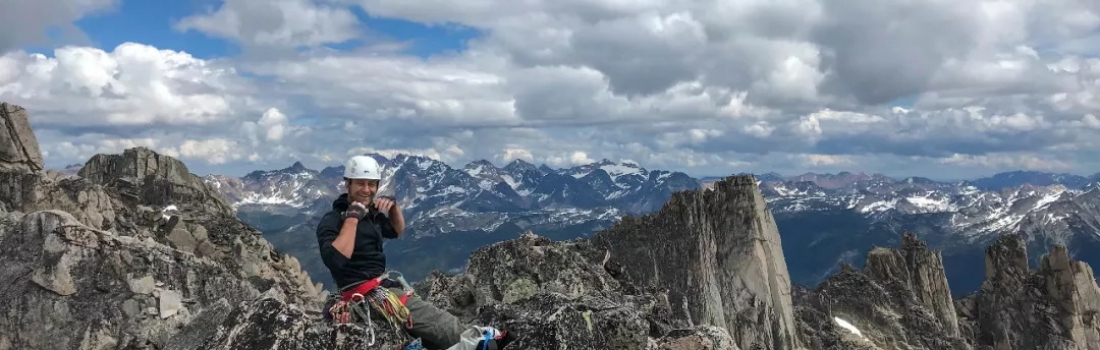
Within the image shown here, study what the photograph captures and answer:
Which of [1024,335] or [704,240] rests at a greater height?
[704,240]

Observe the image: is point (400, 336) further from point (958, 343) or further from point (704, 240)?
point (958, 343)

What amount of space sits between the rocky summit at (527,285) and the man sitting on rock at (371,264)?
0.61 meters

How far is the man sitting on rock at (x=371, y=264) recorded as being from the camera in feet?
46.5

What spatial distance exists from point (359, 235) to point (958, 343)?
101058mm

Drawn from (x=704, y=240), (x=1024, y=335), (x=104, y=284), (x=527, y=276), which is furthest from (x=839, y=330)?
(x=104, y=284)

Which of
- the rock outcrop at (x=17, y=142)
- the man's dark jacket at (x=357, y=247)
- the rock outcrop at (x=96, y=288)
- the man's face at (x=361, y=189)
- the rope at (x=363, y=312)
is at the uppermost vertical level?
the rock outcrop at (x=17, y=142)

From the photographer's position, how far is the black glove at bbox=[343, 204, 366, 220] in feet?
45.5

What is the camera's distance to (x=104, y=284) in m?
30.2

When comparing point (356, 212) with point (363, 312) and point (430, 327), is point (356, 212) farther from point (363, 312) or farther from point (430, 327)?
point (430, 327)

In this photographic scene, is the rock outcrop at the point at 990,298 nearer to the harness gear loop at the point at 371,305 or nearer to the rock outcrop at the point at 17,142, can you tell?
the harness gear loop at the point at 371,305

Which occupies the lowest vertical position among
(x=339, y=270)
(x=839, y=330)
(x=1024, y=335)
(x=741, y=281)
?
(x=1024, y=335)

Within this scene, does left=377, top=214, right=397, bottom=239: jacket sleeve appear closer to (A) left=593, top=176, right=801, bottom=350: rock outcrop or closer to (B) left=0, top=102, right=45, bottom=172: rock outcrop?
(A) left=593, top=176, right=801, bottom=350: rock outcrop

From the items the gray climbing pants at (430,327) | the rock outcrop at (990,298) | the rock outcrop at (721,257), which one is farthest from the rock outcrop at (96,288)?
the rock outcrop at (990,298)

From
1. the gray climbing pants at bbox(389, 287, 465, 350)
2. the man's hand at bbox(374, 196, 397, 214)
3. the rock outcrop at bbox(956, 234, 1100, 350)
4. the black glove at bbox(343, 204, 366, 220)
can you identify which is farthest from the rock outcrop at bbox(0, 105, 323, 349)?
the rock outcrop at bbox(956, 234, 1100, 350)
